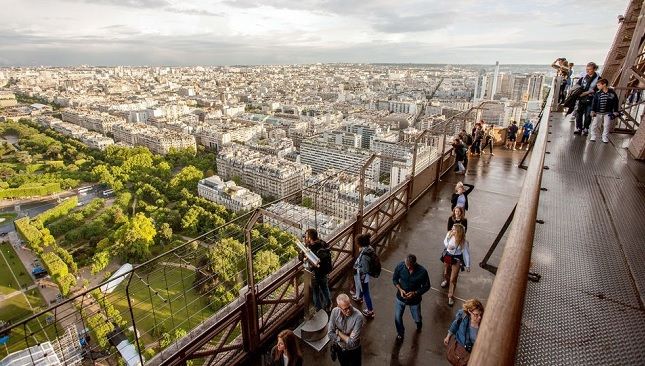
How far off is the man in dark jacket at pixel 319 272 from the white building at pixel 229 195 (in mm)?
21547

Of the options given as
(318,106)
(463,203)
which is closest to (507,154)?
(463,203)

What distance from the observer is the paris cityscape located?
11.6ft

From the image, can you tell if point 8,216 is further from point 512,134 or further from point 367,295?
point 512,134

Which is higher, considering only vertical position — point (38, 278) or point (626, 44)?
point (626, 44)

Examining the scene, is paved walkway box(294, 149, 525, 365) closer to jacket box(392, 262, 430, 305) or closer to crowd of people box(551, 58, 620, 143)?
jacket box(392, 262, 430, 305)

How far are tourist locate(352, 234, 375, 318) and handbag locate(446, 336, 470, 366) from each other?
109 cm

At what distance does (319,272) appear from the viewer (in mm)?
3520

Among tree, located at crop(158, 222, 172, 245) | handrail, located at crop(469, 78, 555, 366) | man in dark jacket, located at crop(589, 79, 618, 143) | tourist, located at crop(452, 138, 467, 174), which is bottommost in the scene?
tree, located at crop(158, 222, 172, 245)

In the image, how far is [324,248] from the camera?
3.48 meters

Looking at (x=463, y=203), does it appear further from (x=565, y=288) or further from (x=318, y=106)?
(x=318, y=106)

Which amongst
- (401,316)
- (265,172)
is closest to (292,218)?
(401,316)

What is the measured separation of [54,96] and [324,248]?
96281 millimetres

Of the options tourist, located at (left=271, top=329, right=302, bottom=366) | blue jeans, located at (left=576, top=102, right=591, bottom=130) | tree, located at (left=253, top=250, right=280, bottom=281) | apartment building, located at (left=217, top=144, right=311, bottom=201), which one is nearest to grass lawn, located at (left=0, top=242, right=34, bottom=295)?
tree, located at (left=253, top=250, right=280, bottom=281)

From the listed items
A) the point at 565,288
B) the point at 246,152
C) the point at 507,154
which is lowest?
the point at 246,152
